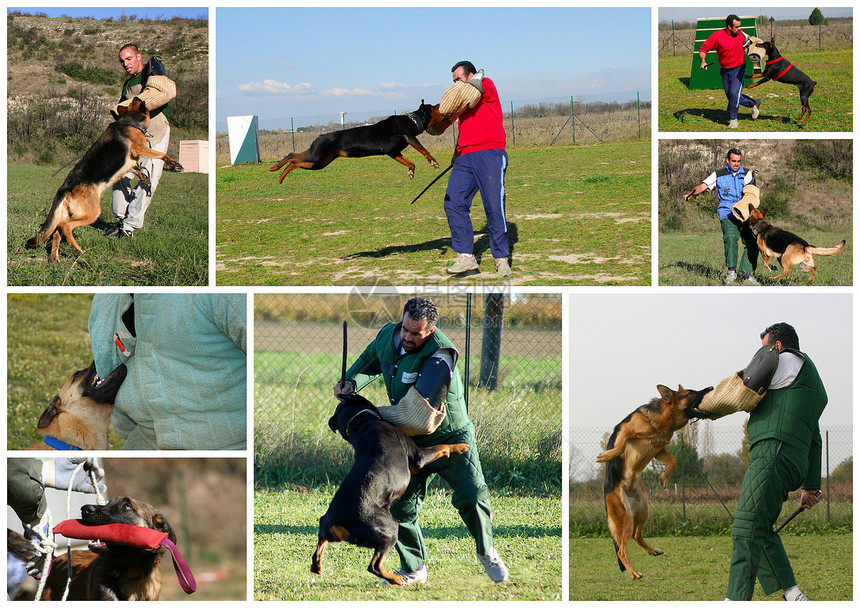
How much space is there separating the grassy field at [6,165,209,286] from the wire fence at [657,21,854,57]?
666 cm

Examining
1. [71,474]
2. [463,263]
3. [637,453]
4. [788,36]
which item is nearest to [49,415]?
[71,474]

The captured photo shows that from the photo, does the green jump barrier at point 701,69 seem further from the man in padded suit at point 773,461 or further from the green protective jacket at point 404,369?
the green protective jacket at point 404,369

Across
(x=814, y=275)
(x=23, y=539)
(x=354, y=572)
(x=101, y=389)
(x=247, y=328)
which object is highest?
(x=814, y=275)

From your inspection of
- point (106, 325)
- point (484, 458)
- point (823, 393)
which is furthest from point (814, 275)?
point (106, 325)

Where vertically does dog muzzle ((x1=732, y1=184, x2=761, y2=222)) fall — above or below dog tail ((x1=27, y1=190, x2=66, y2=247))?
above

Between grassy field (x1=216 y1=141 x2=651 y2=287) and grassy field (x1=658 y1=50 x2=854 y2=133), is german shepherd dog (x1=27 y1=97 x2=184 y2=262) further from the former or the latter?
grassy field (x1=658 y1=50 x2=854 y2=133)

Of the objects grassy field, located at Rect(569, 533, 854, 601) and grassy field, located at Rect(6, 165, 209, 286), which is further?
grassy field, located at Rect(6, 165, 209, 286)

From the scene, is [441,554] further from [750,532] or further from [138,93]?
[138,93]

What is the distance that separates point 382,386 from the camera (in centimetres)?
705

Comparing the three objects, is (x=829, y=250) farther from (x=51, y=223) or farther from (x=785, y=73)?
(x=51, y=223)

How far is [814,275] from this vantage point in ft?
20.1

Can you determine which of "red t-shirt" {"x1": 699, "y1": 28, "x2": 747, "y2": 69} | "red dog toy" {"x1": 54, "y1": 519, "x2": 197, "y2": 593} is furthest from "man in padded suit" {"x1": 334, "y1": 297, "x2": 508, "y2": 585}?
"red t-shirt" {"x1": 699, "y1": 28, "x2": 747, "y2": 69}

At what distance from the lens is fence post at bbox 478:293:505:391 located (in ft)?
22.5

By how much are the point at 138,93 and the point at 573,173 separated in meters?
6.70
